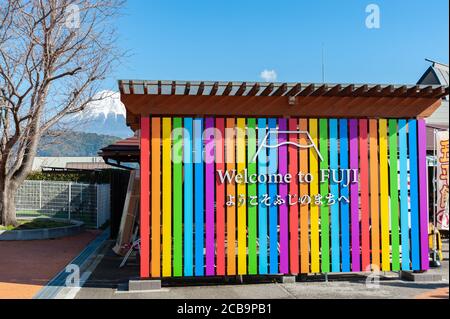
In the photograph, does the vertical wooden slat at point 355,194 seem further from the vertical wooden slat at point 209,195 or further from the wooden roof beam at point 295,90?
the vertical wooden slat at point 209,195

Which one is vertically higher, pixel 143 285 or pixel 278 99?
pixel 278 99

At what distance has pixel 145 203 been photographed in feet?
25.2

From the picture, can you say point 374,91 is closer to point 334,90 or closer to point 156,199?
point 334,90

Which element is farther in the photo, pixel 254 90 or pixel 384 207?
pixel 384 207

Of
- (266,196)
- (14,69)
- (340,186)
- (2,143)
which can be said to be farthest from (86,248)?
(340,186)

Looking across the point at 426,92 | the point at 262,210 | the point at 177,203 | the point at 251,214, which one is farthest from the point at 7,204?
the point at 426,92

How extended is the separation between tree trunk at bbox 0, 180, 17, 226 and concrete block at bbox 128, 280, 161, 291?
27.8 ft

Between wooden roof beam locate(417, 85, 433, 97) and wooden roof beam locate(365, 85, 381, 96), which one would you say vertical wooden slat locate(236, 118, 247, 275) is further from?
wooden roof beam locate(417, 85, 433, 97)

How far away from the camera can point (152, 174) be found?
7.73m

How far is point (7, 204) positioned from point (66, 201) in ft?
12.0

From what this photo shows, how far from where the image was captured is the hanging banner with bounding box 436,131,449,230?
8836 mm

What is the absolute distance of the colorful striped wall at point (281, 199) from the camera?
25.5 feet

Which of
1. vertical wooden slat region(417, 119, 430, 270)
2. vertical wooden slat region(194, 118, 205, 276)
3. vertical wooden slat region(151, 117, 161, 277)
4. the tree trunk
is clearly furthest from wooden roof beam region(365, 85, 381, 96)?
the tree trunk

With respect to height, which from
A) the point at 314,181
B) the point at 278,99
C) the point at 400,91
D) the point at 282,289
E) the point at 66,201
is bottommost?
the point at 282,289
